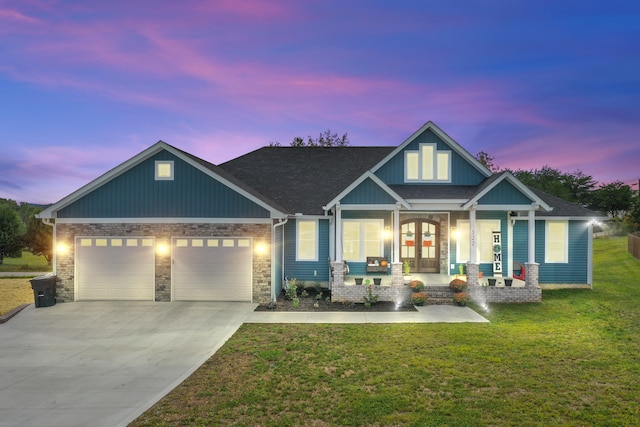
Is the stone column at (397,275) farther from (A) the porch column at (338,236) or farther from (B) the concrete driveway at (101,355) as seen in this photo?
(B) the concrete driveway at (101,355)

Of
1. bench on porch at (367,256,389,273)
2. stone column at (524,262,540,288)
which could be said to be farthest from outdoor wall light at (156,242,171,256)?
stone column at (524,262,540,288)

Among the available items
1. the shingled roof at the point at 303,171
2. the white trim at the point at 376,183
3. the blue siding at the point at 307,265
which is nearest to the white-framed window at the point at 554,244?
the white trim at the point at 376,183

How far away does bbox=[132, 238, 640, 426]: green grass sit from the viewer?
4.92 meters

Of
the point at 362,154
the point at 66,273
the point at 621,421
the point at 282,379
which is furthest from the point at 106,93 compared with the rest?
the point at 621,421

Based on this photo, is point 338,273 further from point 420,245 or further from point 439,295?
point 420,245

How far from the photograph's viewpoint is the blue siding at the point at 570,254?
1426cm

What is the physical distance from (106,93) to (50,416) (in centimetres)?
2069

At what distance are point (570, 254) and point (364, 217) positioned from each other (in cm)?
926

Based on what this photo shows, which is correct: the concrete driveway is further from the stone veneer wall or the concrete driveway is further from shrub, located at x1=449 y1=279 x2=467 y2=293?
shrub, located at x1=449 y1=279 x2=467 y2=293

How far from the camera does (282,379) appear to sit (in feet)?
20.1

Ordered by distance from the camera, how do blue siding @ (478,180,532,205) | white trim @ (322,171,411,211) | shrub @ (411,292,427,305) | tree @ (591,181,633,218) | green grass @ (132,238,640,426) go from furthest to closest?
tree @ (591,181,633,218), blue siding @ (478,180,532,205), white trim @ (322,171,411,211), shrub @ (411,292,427,305), green grass @ (132,238,640,426)

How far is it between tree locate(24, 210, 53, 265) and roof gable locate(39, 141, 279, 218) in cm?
1843

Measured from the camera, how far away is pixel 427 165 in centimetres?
1481

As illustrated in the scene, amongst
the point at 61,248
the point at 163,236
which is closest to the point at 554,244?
the point at 163,236
